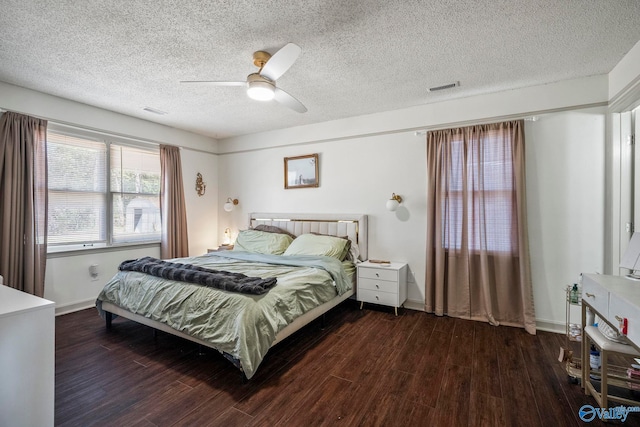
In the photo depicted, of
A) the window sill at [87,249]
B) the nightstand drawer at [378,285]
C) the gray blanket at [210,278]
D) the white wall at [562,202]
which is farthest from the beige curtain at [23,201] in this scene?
the white wall at [562,202]

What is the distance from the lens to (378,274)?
12.1 ft

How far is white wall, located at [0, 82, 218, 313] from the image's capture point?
3453 millimetres

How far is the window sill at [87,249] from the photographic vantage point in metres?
3.58

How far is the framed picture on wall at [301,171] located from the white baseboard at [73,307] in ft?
10.5

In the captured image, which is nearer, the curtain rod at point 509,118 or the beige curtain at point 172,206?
the curtain rod at point 509,118

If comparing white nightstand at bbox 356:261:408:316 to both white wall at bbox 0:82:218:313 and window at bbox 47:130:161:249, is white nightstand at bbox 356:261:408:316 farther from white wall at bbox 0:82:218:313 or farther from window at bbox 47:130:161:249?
window at bbox 47:130:161:249

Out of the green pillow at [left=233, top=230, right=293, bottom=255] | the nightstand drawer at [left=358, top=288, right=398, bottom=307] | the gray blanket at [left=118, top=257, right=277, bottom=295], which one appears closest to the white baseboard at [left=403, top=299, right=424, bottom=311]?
the nightstand drawer at [left=358, top=288, right=398, bottom=307]

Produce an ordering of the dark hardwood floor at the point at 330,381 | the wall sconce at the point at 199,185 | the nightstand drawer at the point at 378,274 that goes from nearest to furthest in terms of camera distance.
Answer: the dark hardwood floor at the point at 330,381 < the nightstand drawer at the point at 378,274 < the wall sconce at the point at 199,185

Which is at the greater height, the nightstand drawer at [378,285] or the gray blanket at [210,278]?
the gray blanket at [210,278]

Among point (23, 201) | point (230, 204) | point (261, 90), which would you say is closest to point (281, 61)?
point (261, 90)

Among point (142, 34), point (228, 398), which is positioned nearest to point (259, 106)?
point (142, 34)

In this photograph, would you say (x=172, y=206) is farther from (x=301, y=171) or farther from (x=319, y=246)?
(x=319, y=246)

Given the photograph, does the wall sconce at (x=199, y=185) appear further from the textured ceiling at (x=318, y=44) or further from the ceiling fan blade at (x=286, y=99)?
the ceiling fan blade at (x=286, y=99)

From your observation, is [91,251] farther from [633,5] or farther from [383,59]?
[633,5]
